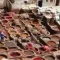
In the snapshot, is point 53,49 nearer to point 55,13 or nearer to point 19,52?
point 19,52

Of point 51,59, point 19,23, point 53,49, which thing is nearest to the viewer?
point 51,59

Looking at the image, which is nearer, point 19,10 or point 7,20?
point 7,20

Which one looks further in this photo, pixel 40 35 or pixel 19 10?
pixel 19 10

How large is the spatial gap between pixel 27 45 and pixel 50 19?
387cm

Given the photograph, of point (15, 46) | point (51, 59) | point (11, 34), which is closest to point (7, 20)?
point (11, 34)

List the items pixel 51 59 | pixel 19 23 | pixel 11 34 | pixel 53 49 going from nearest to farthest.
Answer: pixel 51 59, pixel 53 49, pixel 11 34, pixel 19 23

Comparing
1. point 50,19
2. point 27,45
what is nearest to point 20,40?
point 27,45

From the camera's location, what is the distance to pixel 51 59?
41.2 ft

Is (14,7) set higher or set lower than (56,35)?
higher

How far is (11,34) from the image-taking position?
14992 millimetres

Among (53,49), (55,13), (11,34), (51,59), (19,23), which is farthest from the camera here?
(55,13)

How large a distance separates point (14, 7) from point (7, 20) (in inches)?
74.2

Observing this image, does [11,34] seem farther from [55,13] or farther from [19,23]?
[55,13]

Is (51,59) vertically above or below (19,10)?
below
